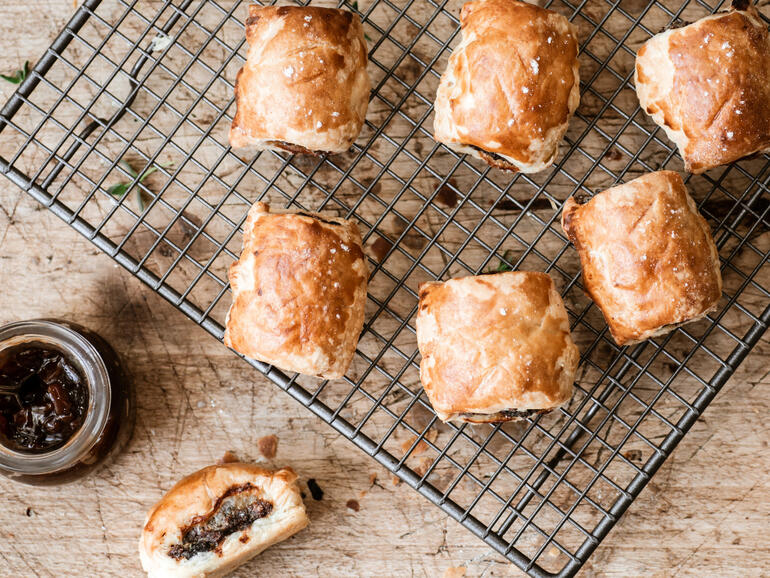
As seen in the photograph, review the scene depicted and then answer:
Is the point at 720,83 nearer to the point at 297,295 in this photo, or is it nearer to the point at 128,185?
the point at 297,295

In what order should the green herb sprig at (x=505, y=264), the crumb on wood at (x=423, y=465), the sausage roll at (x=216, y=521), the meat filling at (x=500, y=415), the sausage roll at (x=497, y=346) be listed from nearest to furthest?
the sausage roll at (x=497, y=346) < the meat filling at (x=500, y=415) < the sausage roll at (x=216, y=521) < the green herb sprig at (x=505, y=264) < the crumb on wood at (x=423, y=465)

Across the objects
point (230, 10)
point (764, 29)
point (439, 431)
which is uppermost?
point (764, 29)

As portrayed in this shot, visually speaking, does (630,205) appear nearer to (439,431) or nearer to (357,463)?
(439,431)

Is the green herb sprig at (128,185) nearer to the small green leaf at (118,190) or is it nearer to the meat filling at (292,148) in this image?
the small green leaf at (118,190)

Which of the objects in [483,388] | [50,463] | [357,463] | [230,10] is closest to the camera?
[483,388]

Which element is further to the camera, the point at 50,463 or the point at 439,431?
the point at 439,431

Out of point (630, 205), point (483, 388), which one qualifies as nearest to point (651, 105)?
point (630, 205)

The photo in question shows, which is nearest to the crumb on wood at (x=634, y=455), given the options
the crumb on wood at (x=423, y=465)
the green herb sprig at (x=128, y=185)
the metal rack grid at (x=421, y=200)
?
the metal rack grid at (x=421, y=200)
